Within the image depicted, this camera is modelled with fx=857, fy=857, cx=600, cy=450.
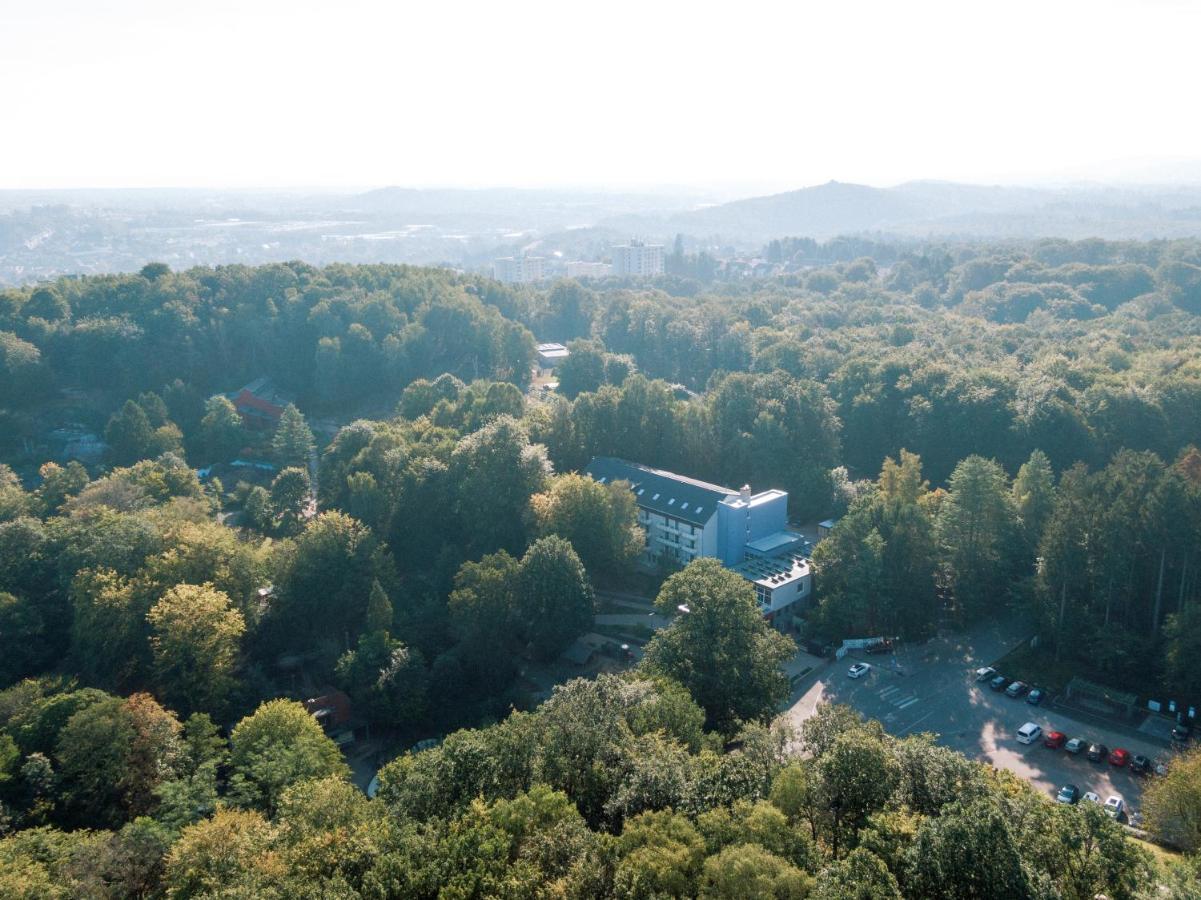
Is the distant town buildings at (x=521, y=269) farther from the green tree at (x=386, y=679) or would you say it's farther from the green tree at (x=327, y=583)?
the green tree at (x=386, y=679)

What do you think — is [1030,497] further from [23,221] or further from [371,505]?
[23,221]

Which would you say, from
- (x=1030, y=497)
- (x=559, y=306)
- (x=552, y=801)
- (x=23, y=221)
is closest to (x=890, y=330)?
(x=559, y=306)

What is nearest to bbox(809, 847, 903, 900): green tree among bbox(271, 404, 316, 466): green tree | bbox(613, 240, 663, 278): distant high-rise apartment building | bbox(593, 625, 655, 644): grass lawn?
bbox(593, 625, 655, 644): grass lawn

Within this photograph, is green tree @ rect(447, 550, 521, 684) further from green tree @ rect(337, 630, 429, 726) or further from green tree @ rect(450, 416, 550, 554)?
green tree @ rect(450, 416, 550, 554)

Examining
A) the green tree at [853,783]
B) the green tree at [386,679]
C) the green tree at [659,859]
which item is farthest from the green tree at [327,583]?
the green tree at [853,783]

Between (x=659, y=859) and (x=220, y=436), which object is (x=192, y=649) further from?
(x=220, y=436)

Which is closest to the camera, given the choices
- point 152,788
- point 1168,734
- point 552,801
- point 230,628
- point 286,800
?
point 552,801
